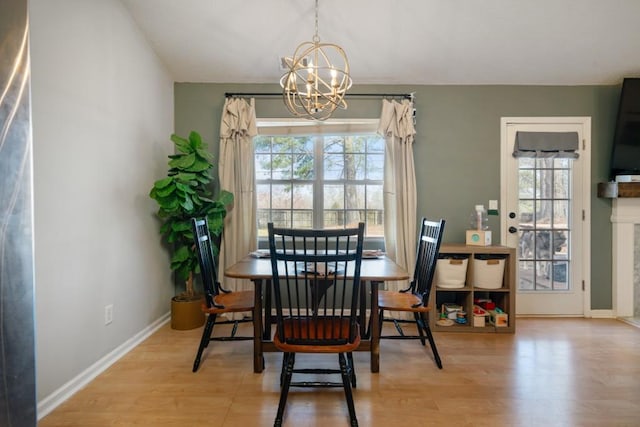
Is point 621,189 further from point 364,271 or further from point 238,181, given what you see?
point 238,181

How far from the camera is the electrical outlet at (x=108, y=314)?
2318 mm

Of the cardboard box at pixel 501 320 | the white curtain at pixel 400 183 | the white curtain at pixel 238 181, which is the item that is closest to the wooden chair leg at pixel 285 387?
the white curtain at pixel 238 181

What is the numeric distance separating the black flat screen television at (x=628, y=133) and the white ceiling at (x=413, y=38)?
0.61ft

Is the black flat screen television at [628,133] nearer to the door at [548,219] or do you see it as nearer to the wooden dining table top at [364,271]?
the door at [548,219]

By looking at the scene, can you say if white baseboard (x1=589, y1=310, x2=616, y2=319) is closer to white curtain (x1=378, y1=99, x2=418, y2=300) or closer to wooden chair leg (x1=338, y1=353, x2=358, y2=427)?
white curtain (x1=378, y1=99, x2=418, y2=300)

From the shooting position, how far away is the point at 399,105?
328cm

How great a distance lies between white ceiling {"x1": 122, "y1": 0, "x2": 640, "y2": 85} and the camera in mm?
2604

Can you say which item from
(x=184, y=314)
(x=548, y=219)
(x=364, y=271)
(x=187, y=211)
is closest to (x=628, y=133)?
(x=548, y=219)

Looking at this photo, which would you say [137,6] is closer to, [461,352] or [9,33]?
[9,33]

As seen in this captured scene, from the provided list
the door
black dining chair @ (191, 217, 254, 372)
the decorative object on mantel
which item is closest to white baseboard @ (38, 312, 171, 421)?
black dining chair @ (191, 217, 254, 372)

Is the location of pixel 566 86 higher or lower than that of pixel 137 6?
lower

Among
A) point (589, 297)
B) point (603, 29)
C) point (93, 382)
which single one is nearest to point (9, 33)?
point (93, 382)

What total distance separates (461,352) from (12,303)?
2677 millimetres

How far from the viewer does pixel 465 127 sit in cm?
340
